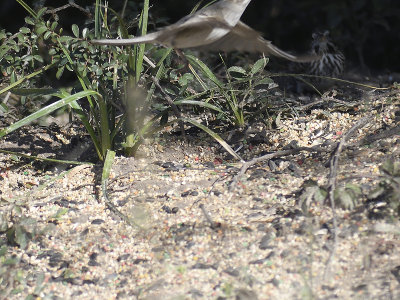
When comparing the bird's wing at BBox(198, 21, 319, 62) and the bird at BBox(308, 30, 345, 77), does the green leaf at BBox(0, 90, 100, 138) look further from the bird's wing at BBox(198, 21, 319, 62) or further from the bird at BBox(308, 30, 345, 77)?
the bird at BBox(308, 30, 345, 77)

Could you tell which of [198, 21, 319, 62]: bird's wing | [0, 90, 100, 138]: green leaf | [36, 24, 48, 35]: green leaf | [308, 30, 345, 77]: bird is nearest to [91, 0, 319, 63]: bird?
[198, 21, 319, 62]: bird's wing

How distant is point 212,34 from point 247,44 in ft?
0.92

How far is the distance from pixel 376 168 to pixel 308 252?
659mm

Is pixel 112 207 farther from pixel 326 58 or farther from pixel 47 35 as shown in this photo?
pixel 326 58

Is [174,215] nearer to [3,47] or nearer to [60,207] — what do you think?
[60,207]

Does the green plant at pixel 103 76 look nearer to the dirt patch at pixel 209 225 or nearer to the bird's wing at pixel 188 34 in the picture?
the dirt patch at pixel 209 225

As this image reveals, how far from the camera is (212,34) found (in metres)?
2.88

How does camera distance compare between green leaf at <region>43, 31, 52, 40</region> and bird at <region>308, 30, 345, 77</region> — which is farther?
bird at <region>308, 30, 345, 77</region>

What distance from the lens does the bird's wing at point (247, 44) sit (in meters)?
3.04

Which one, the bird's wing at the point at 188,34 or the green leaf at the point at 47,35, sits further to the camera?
the green leaf at the point at 47,35

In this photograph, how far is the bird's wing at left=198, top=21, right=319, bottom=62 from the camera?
9.96 feet

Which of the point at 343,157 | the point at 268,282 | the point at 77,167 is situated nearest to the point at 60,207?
the point at 77,167

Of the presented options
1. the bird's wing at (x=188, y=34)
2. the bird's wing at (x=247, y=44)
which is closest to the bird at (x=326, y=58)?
the bird's wing at (x=247, y=44)

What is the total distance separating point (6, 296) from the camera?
8.68ft
